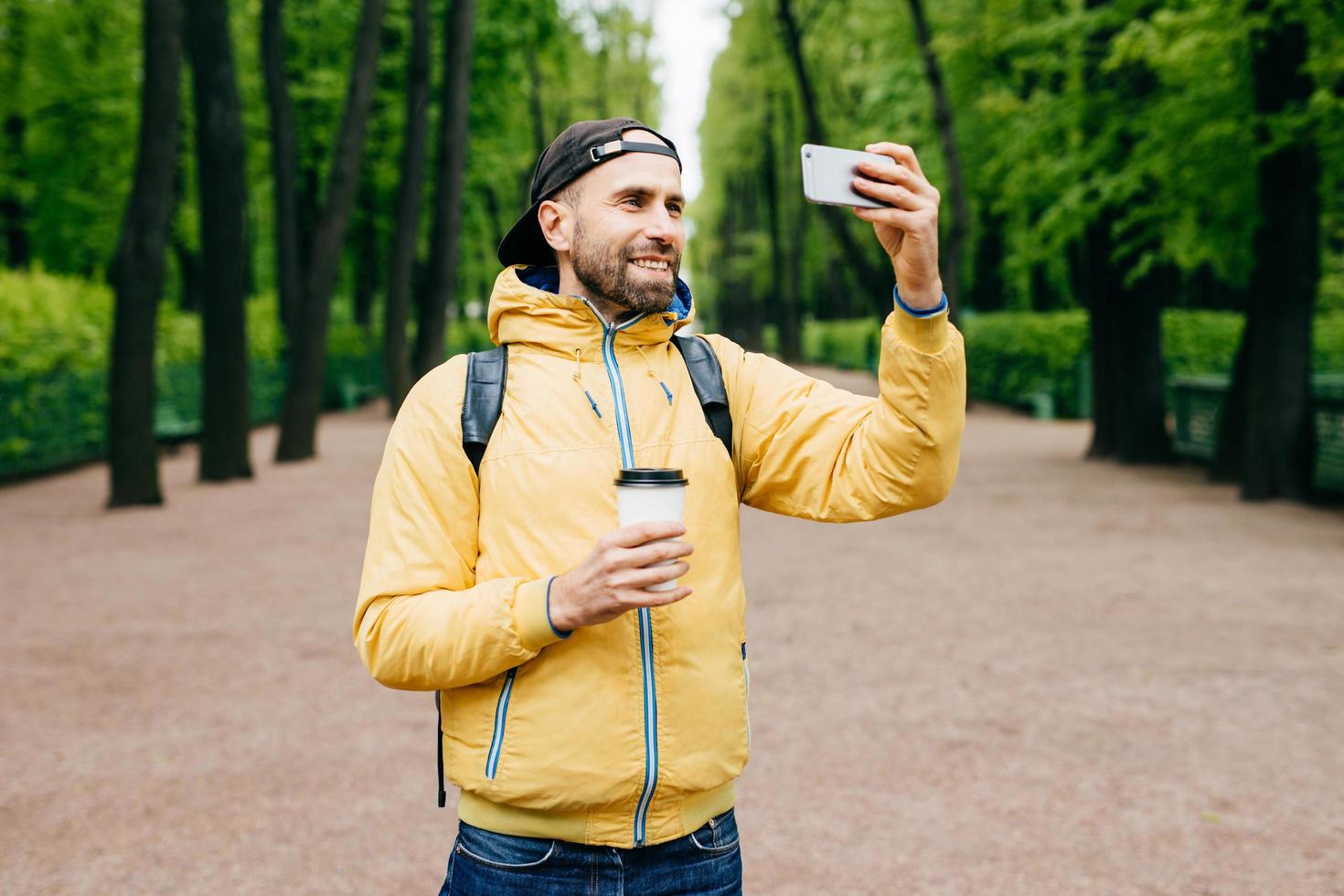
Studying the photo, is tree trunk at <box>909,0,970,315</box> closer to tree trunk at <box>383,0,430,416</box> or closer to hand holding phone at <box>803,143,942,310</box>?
tree trunk at <box>383,0,430,416</box>

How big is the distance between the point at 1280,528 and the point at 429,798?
9.44 m

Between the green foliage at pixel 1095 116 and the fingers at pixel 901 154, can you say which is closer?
the fingers at pixel 901 154

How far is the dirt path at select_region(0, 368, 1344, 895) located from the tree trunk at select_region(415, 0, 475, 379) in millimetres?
7890

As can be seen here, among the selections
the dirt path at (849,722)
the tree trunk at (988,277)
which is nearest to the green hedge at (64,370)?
the dirt path at (849,722)

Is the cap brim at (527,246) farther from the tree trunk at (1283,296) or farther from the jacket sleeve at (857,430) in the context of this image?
the tree trunk at (1283,296)

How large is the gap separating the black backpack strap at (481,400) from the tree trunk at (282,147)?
697 inches

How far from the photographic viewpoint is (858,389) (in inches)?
1315

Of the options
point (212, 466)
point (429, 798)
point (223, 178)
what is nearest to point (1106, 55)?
point (223, 178)

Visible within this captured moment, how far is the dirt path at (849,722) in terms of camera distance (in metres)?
4.42

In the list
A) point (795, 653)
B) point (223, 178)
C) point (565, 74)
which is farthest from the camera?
point (565, 74)

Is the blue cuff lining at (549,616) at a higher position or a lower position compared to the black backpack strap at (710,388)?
lower

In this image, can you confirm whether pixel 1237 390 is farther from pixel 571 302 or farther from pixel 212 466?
pixel 571 302

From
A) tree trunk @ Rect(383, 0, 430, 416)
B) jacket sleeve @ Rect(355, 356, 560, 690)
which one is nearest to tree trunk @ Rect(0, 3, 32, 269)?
tree trunk @ Rect(383, 0, 430, 416)

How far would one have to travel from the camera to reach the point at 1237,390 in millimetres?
14891
